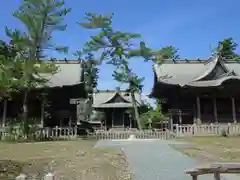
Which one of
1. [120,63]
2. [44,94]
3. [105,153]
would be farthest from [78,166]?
[120,63]

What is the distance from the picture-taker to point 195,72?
32.0 meters

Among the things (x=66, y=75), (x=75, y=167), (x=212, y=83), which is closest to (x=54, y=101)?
(x=66, y=75)

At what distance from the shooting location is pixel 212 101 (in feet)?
95.5

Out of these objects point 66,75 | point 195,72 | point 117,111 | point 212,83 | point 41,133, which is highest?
point 195,72

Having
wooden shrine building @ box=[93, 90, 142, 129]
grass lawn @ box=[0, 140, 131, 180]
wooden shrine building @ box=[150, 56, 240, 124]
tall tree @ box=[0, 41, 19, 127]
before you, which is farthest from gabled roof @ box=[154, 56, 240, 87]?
grass lawn @ box=[0, 140, 131, 180]

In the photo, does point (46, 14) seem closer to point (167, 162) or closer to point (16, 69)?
point (16, 69)

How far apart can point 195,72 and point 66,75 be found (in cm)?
1253

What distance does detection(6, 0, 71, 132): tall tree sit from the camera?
22.4m

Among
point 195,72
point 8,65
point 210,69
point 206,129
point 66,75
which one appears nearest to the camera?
point 8,65

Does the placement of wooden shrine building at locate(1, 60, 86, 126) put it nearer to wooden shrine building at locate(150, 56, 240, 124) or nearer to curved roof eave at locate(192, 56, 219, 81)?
wooden shrine building at locate(150, 56, 240, 124)

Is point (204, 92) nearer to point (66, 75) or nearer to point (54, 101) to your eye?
point (66, 75)

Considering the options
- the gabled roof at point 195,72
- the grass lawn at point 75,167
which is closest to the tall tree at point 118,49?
the gabled roof at point 195,72

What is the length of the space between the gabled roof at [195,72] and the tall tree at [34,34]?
35.7ft

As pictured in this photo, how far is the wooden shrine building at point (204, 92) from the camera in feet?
90.2
